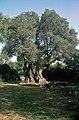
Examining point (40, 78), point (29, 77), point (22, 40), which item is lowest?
point (40, 78)

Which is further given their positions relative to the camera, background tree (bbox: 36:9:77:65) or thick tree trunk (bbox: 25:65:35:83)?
background tree (bbox: 36:9:77:65)

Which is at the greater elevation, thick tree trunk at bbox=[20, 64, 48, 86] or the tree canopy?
the tree canopy

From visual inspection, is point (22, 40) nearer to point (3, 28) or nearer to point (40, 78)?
point (3, 28)

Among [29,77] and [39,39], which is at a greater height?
[39,39]

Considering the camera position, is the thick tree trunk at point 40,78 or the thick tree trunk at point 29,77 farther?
the thick tree trunk at point 29,77

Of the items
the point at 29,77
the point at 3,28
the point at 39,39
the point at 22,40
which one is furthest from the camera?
the point at 39,39

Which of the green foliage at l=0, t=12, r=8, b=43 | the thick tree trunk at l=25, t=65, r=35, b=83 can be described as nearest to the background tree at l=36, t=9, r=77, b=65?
the thick tree trunk at l=25, t=65, r=35, b=83

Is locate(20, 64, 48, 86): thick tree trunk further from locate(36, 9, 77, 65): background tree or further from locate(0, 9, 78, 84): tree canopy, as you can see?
locate(36, 9, 77, 65): background tree

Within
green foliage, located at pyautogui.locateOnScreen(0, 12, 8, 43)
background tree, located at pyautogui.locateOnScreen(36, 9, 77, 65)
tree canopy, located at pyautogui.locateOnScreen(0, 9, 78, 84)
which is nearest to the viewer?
green foliage, located at pyautogui.locateOnScreen(0, 12, 8, 43)

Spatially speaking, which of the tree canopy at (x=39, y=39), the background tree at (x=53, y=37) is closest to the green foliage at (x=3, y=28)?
the tree canopy at (x=39, y=39)

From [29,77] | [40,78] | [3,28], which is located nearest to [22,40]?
[3,28]

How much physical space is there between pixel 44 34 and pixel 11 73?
1060 cm

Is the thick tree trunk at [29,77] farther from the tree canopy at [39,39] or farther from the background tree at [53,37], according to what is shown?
the background tree at [53,37]

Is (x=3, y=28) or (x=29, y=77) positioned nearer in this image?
(x=3, y=28)
